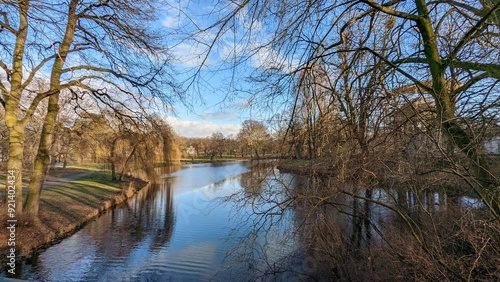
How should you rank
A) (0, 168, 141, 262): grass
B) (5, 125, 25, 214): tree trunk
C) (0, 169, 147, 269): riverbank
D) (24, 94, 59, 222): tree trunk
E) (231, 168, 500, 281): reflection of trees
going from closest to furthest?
(231, 168, 500, 281): reflection of trees, (5, 125, 25, 214): tree trunk, (0, 169, 147, 269): riverbank, (0, 168, 141, 262): grass, (24, 94, 59, 222): tree trunk

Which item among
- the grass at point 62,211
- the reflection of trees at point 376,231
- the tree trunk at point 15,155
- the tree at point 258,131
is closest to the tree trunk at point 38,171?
the grass at point 62,211

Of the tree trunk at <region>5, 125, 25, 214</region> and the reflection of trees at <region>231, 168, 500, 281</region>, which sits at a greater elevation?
the tree trunk at <region>5, 125, 25, 214</region>

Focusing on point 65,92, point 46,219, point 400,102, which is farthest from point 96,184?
point 400,102

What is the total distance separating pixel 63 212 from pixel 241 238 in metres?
11.0

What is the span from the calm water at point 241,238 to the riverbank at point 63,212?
1.58 ft

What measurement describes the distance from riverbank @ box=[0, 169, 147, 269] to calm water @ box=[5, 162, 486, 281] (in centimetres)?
48

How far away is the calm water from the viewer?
4.71 metres

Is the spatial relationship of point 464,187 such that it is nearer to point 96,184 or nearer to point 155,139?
point 155,139

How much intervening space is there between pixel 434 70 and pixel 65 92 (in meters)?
15.4

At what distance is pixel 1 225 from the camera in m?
8.49

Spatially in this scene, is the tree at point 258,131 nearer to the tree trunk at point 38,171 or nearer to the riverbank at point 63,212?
the tree trunk at point 38,171

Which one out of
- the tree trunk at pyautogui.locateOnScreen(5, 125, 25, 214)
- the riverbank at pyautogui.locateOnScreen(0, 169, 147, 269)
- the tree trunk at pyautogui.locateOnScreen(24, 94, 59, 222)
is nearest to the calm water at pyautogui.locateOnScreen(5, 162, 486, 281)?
the riverbank at pyautogui.locateOnScreen(0, 169, 147, 269)

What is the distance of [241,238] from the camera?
4789 mm

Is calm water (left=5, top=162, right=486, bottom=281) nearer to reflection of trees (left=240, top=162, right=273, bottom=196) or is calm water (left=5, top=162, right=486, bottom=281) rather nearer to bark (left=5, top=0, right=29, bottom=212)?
reflection of trees (left=240, top=162, right=273, bottom=196)
